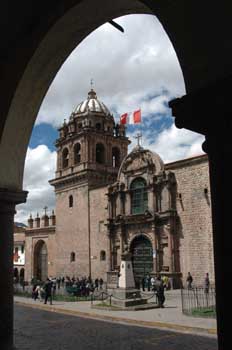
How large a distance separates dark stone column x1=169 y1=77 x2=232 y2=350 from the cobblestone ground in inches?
211

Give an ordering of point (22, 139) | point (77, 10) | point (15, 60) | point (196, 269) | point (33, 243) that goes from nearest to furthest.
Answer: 1. point (77, 10)
2. point (15, 60)
3. point (22, 139)
4. point (196, 269)
5. point (33, 243)

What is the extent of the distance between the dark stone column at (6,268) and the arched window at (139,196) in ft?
76.8

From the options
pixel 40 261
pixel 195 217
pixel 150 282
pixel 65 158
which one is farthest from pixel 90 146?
pixel 150 282

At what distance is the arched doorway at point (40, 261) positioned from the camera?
38.8 m

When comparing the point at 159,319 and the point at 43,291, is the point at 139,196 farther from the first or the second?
the point at 159,319

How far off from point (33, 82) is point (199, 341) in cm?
654

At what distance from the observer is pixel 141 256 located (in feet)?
91.7

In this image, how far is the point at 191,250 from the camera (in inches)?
944

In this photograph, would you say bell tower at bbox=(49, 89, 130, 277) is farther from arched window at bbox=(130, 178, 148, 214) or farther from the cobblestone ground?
the cobblestone ground

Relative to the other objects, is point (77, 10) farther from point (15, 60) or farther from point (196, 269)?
point (196, 269)

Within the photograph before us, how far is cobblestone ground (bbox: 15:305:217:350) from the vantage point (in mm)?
7805

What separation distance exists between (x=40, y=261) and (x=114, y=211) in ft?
40.9

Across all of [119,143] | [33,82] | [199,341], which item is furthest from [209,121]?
[119,143]

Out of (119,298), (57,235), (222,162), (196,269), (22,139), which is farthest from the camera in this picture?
(57,235)
